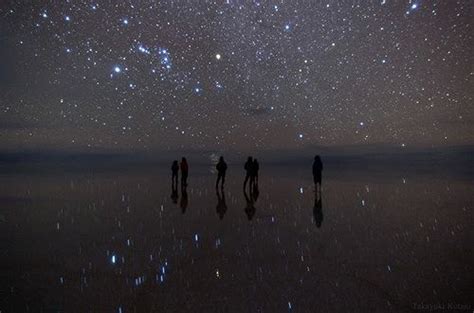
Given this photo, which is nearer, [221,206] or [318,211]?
[318,211]

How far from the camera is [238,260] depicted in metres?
7.28

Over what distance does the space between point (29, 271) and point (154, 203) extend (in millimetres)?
9047

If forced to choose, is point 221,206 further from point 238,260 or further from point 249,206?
point 238,260

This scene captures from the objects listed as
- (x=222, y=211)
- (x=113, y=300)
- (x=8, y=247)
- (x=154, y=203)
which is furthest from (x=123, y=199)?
(x=113, y=300)

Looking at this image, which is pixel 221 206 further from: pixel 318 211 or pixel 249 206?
pixel 318 211

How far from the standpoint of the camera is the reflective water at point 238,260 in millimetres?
5273

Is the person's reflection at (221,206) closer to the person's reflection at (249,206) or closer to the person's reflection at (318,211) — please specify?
the person's reflection at (249,206)

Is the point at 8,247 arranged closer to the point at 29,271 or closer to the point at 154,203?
the point at 29,271

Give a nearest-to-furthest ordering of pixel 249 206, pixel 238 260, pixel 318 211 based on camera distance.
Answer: pixel 238 260, pixel 318 211, pixel 249 206

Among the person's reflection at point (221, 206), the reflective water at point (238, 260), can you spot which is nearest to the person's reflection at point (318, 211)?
the reflective water at point (238, 260)

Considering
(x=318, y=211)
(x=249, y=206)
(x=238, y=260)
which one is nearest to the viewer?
(x=238, y=260)

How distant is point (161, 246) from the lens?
8398 millimetres

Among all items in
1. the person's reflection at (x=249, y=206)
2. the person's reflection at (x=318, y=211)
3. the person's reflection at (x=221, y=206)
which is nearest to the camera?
the person's reflection at (x=318, y=211)

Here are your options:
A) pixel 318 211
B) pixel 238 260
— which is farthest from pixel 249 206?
pixel 238 260
